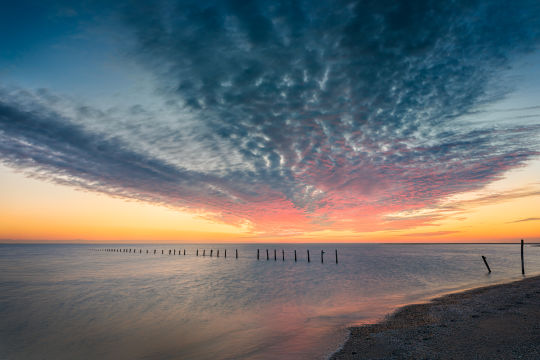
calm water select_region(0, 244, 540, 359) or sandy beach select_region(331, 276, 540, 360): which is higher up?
sandy beach select_region(331, 276, 540, 360)

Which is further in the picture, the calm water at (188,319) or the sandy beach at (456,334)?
the calm water at (188,319)

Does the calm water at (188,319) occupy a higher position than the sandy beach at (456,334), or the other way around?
the sandy beach at (456,334)

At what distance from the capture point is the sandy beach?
8273mm

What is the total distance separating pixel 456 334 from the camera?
991cm

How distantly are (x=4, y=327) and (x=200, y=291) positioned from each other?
13.3m

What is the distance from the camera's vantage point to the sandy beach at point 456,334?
8.27m

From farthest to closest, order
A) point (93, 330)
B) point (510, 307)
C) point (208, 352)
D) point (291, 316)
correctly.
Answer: point (291, 316) < point (93, 330) < point (510, 307) < point (208, 352)

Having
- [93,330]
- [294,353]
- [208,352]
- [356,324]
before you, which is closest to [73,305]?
[93,330]

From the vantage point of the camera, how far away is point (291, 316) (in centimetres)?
1648

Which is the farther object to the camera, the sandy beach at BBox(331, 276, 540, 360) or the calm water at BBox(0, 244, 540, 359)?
the calm water at BBox(0, 244, 540, 359)

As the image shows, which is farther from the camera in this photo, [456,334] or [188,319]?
[188,319]

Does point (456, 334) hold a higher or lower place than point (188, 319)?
higher

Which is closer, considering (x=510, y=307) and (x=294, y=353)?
(x=294, y=353)

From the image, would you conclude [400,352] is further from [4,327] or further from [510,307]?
[4,327]
